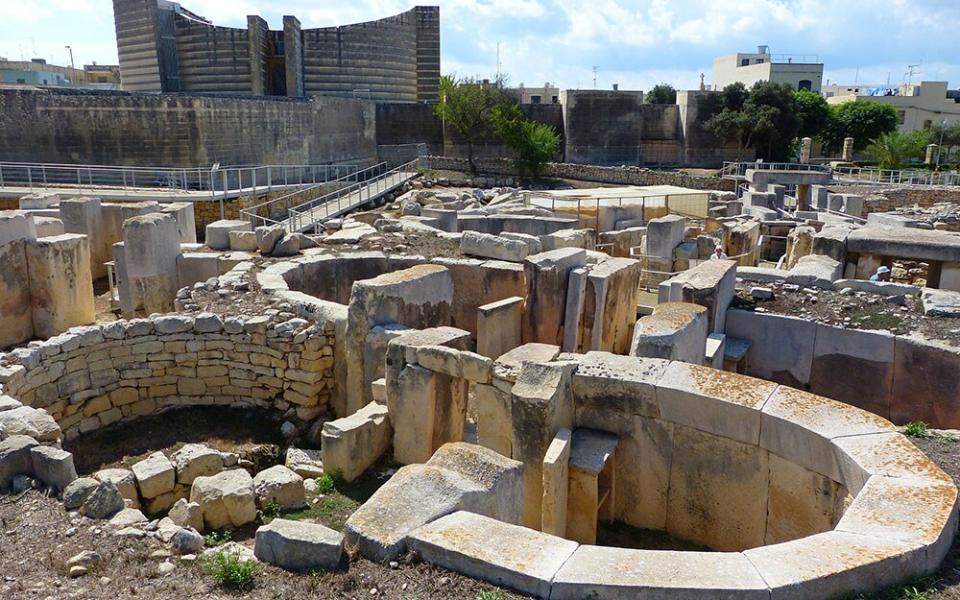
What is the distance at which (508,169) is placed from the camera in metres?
35.6

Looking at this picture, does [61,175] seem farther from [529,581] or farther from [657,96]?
[657,96]

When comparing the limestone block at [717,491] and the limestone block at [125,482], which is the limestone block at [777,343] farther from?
the limestone block at [125,482]

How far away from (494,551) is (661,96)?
58.5 m

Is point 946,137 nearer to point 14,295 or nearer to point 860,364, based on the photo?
point 860,364

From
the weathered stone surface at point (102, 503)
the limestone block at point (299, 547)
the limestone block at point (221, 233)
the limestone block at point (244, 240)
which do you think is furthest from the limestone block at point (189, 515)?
the limestone block at point (221, 233)

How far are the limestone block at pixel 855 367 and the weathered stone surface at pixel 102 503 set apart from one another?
23.5 ft

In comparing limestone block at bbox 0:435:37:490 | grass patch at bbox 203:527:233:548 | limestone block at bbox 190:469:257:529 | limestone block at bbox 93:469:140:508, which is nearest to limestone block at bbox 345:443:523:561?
grass patch at bbox 203:527:233:548

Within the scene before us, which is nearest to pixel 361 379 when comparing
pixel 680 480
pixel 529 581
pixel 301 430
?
pixel 301 430

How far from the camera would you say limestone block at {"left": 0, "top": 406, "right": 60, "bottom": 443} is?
5.62 m

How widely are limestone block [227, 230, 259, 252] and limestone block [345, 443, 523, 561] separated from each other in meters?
8.68

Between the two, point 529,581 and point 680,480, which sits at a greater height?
point 529,581

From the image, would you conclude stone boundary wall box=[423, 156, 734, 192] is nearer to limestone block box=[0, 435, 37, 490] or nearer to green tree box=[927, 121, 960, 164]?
green tree box=[927, 121, 960, 164]

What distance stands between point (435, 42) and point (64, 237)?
33.3 meters

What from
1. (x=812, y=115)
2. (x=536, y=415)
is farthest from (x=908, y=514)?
(x=812, y=115)
